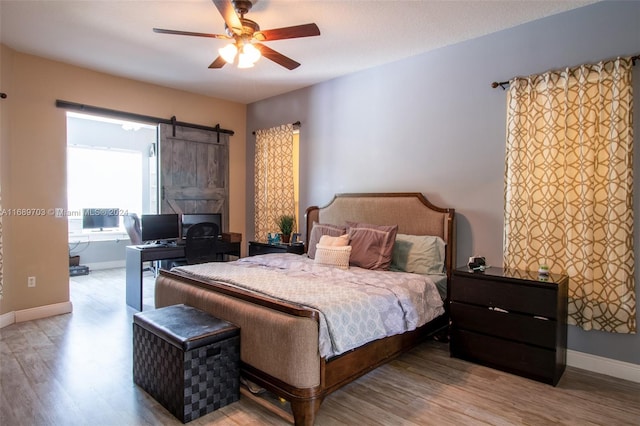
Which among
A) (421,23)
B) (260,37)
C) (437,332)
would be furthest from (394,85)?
(437,332)

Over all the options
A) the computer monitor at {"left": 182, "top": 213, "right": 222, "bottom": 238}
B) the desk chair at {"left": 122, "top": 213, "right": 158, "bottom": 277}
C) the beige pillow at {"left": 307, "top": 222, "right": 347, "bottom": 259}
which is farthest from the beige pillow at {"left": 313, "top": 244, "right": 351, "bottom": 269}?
the desk chair at {"left": 122, "top": 213, "right": 158, "bottom": 277}

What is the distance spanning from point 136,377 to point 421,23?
3.56 meters

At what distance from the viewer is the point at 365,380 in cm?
263

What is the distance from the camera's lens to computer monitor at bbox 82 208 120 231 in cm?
666

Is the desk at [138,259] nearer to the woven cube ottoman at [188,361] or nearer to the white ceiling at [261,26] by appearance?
the woven cube ottoman at [188,361]

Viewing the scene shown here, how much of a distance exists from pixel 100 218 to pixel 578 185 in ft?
24.0

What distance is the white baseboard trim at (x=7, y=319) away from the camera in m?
3.67

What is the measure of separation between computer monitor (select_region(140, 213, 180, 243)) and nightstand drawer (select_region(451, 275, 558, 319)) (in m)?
3.59

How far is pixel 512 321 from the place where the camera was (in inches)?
107

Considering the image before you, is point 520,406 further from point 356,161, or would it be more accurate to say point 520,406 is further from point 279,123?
point 279,123

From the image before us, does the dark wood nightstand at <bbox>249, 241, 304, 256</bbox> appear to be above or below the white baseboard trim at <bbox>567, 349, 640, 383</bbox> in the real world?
above

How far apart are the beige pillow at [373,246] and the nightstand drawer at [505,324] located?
0.73 metres

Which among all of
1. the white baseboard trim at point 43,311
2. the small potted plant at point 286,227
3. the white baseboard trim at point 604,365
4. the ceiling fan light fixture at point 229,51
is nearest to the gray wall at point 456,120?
the white baseboard trim at point 604,365

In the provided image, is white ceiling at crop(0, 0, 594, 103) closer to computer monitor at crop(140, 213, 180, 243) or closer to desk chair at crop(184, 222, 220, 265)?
computer monitor at crop(140, 213, 180, 243)
